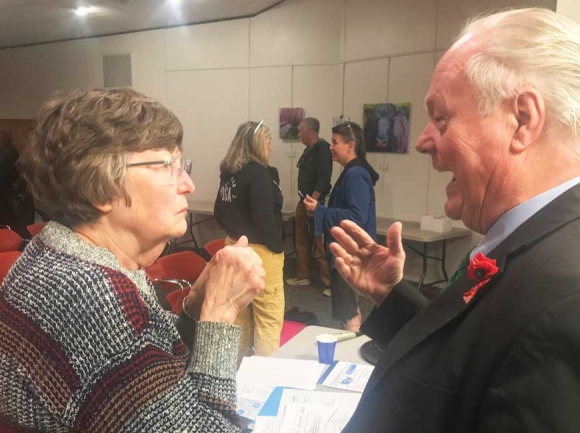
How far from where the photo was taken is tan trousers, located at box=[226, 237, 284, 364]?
304 cm

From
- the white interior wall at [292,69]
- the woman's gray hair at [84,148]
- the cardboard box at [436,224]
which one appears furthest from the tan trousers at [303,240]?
Result: the woman's gray hair at [84,148]

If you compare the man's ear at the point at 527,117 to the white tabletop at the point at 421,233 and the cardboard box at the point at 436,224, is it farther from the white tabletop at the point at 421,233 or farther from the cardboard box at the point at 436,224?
the cardboard box at the point at 436,224

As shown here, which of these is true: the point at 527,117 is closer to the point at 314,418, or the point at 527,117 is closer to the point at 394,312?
the point at 394,312

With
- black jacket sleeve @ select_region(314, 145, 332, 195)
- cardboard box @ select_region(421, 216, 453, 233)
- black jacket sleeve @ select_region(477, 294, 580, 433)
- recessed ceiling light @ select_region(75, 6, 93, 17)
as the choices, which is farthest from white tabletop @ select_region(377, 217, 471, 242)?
recessed ceiling light @ select_region(75, 6, 93, 17)

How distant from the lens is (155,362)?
92 centimetres

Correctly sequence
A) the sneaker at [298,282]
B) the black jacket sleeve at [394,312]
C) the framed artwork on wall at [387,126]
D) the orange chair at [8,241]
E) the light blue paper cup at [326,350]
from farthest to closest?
the sneaker at [298,282] → the framed artwork on wall at [387,126] → the orange chair at [8,241] → the light blue paper cup at [326,350] → the black jacket sleeve at [394,312]

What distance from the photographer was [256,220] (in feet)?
9.93

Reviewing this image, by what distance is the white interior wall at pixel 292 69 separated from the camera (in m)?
5.04

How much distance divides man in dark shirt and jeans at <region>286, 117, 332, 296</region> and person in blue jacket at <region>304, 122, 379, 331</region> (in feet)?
5.62

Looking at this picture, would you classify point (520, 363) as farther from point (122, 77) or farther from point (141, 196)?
point (122, 77)

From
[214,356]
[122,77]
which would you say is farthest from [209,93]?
[214,356]

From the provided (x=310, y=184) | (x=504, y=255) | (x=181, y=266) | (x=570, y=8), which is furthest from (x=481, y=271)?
(x=310, y=184)

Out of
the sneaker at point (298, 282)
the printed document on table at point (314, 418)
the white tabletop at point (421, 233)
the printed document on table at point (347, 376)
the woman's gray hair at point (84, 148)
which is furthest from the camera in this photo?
the sneaker at point (298, 282)


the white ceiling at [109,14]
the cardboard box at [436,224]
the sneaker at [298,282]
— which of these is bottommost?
the sneaker at [298,282]
